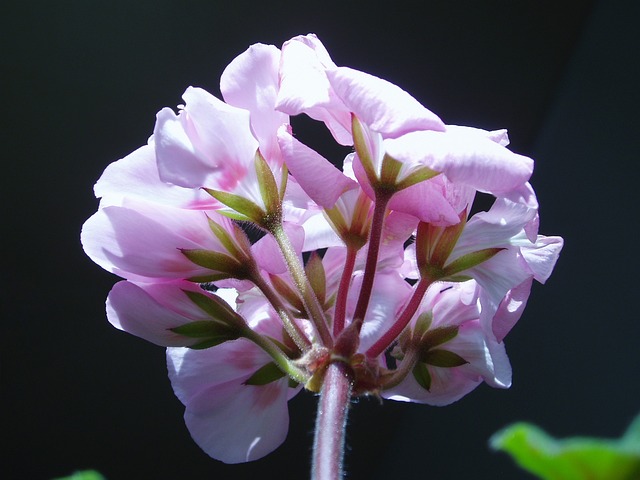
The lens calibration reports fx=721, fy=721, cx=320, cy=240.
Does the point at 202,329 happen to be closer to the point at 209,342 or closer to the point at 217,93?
the point at 209,342

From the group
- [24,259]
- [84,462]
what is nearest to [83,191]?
[24,259]

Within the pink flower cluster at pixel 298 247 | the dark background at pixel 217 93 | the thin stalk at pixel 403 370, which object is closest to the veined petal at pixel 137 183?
the pink flower cluster at pixel 298 247

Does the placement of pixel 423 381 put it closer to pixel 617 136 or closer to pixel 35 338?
pixel 617 136

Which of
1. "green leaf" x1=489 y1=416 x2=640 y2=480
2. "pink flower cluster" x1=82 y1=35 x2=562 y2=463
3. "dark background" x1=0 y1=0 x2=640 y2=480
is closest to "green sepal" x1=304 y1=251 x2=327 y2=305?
"pink flower cluster" x1=82 y1=35 x2=562 y2=463

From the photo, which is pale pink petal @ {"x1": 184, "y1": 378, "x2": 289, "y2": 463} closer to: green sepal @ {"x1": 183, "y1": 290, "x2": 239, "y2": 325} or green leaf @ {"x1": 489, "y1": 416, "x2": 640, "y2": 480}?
green sepal @ {"x1": 183, "y1": 290, "x2": 239, "y2": 325}

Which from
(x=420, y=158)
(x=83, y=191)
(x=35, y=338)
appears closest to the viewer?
(x=420, y=158)

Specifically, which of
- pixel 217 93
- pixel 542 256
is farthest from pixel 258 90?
pixel 217 93
